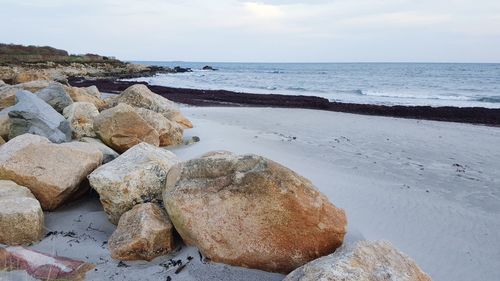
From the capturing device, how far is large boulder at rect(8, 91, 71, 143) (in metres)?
6.84

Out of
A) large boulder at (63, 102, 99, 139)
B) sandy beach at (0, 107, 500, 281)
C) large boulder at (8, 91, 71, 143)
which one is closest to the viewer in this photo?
sandy beach at (0, 107, 500, 281)

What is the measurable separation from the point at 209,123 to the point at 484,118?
353 inches

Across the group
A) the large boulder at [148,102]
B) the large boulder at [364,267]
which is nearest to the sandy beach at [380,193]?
the large boulder at [148,102]

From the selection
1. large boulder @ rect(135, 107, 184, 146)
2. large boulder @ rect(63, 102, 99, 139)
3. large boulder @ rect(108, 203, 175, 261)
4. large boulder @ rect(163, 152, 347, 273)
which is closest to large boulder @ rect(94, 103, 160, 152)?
large boulder @ rect(63, 102, 99, 139)

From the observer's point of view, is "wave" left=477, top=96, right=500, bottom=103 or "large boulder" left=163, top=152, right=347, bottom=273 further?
"wave" left=477, top=96, right=500, bottom=103

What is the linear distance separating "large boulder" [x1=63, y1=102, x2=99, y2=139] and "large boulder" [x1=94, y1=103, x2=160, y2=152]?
44 centimetres

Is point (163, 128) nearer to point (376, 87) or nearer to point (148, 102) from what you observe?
point (148, 102)

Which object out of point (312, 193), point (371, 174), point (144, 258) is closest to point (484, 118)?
point (371, 174)

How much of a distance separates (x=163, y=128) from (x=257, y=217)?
479 centimetres

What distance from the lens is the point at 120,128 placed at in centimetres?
708

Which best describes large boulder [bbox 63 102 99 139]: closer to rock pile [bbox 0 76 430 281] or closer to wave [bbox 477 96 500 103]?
rock pile [bbox 0 76 430 281]

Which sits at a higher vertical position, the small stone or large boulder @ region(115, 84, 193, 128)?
large boulder @ region(115, 84, 193, 128)

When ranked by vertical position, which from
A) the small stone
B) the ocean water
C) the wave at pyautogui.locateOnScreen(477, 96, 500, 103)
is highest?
the small stone

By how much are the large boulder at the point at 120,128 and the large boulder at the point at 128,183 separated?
2.13m
